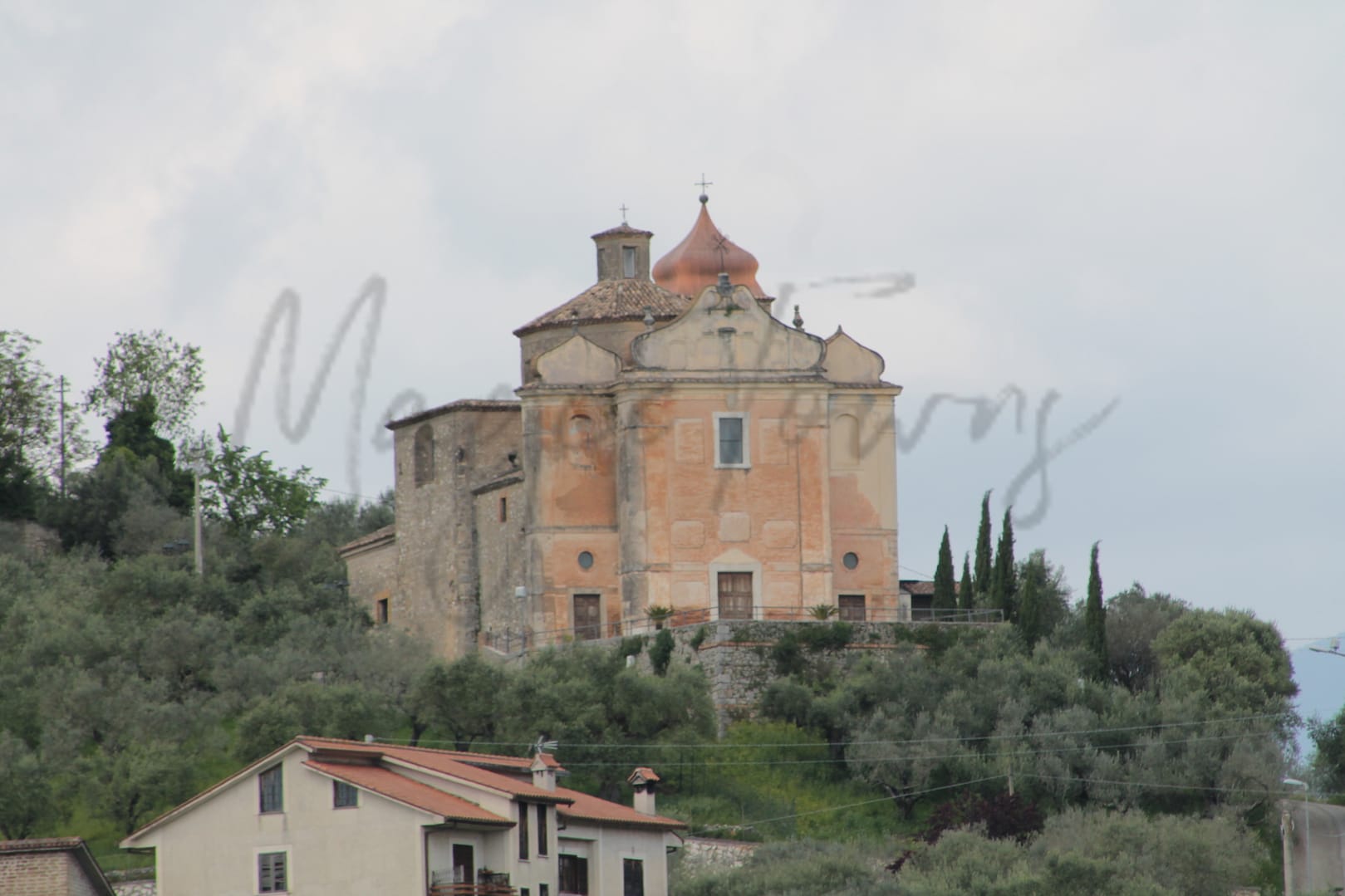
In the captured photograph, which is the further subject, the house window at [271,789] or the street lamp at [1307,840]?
the street lamp at [1307,840]

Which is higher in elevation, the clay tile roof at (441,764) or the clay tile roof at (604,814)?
the clay tile roof at (441,764)

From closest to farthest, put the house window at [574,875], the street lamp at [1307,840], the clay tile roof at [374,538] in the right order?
the house window at [574,875] → the street lamp at [1307,840] → the clay tile roof at [374,538]

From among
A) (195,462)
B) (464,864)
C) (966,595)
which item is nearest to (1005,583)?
(966,595)

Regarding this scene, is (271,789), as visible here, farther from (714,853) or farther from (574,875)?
(714,853)

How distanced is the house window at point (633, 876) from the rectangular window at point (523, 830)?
3552 millimetres

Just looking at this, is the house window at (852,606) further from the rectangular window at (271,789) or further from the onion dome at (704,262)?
the rectangular window at (271,789)

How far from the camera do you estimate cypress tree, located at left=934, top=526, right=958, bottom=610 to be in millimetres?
70581

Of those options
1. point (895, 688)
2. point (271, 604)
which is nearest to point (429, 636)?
point (271, 604)

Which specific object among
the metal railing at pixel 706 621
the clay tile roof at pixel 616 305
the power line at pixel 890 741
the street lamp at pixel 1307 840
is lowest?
the street lamp at pixel 1307 840

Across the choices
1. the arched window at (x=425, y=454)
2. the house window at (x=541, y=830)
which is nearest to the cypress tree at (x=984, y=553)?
the arched window at (x=425, y=454)

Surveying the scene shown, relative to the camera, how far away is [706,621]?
6669cm

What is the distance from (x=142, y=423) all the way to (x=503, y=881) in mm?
51934

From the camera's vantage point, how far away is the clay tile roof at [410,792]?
4475 centimetres

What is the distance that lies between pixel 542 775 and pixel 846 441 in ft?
76.8
